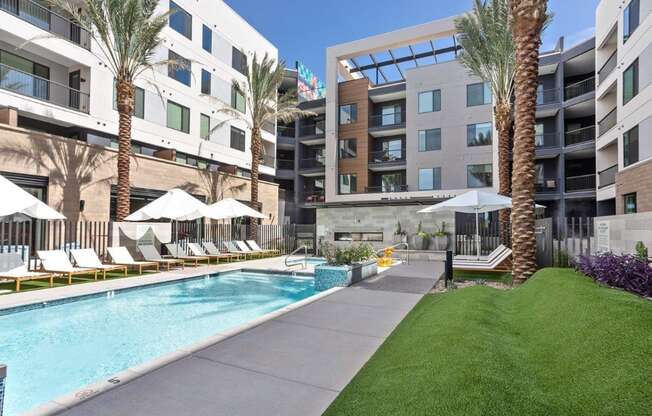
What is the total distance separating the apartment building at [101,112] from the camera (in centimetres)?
1608

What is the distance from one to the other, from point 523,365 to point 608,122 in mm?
26214

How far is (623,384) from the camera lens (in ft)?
9.16

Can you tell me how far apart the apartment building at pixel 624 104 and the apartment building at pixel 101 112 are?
75.4ft

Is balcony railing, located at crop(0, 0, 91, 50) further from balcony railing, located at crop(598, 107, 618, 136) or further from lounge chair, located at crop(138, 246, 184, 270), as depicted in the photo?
balcony railing, located at crop(598, 107, 618, 136)

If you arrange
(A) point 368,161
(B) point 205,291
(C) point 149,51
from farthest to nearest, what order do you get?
(A) point 368,161 → (C) point 149,51 → (B) point 205,291

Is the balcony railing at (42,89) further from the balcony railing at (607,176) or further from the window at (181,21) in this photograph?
the balcony railing at (607,176)

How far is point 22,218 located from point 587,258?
51.9 ft

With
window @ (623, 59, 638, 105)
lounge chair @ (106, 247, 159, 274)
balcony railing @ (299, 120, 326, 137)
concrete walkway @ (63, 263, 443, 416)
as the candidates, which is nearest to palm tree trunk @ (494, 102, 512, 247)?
window @ (623, 59, 638, 105)

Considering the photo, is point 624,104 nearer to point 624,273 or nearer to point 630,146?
point 630,146

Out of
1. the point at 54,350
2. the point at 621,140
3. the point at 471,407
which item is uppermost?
the point at 621,140

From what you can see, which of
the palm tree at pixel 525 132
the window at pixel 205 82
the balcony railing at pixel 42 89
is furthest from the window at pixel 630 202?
the balcony railing at pixel 42 89

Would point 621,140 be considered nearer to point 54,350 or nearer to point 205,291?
point 205,291

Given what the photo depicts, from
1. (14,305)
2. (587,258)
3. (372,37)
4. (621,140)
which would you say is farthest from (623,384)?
(372,37)

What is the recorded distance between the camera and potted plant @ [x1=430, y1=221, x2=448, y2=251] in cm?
1884
